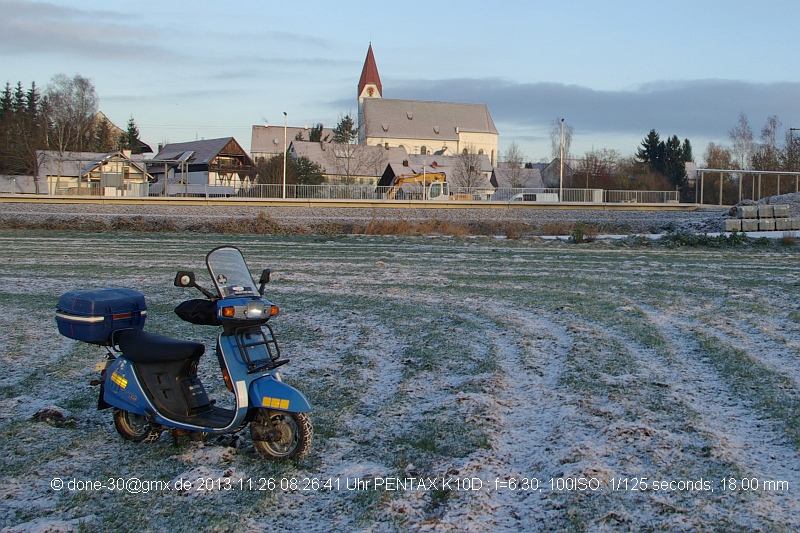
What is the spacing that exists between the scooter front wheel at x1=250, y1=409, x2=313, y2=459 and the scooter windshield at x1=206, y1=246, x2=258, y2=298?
79cm

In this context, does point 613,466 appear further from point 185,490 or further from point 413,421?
point 185,490

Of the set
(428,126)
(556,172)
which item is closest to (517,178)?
(556,172)

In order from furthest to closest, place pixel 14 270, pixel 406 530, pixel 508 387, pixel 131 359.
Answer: pixel 14 270 → pixel 508 387 → pixel 131 359 → pixel 406 530

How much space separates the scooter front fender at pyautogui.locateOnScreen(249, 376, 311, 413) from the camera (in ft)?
15.1

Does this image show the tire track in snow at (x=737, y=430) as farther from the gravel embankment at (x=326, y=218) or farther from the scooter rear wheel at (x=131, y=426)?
the gravel embankment at (x=326, y=218)

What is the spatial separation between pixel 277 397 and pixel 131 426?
1.27m

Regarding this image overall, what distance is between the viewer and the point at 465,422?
5484 millimetres

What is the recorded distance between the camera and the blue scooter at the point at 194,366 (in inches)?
184

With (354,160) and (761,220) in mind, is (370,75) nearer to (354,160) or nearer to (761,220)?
(354,160)

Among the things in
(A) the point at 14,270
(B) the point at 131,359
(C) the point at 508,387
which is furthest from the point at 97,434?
(A) the point at 14,270

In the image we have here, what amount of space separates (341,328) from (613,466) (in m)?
4.84

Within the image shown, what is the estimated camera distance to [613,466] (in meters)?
4.59

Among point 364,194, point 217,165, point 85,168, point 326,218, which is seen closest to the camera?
point 326,218

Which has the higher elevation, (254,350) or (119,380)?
(254,350)
